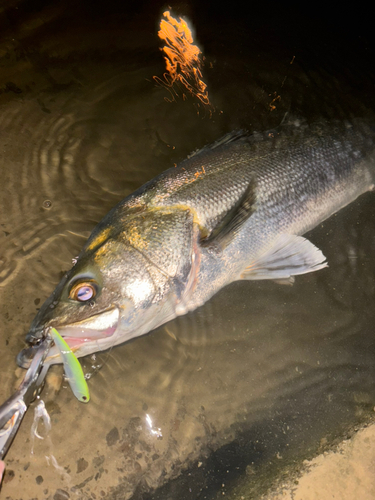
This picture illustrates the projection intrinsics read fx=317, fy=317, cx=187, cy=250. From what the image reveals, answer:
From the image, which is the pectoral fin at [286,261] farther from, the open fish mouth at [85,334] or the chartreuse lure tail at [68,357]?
the chartreuse lure tail at [68,357]

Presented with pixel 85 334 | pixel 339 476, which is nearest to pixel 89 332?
pixel 85 334

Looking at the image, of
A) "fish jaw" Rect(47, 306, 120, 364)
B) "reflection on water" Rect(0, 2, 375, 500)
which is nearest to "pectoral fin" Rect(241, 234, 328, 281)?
"reflection on water" Rect(0, 2, 375, 500)

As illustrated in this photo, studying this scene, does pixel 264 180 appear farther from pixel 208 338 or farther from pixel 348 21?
pixel 348 21

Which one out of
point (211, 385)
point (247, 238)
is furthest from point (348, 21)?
point (211, 385)

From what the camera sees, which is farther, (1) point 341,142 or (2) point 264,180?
(1) point 341,142

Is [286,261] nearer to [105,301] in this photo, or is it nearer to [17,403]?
[105,301]

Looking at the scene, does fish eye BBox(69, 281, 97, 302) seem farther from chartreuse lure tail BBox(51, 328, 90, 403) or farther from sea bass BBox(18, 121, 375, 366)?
chartreuse lure tail BBox(51, 328, 90, 403)

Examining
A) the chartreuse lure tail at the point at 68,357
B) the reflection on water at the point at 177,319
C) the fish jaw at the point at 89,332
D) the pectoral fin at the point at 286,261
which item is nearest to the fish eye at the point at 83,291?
the fish jaw at the point at 89,332
